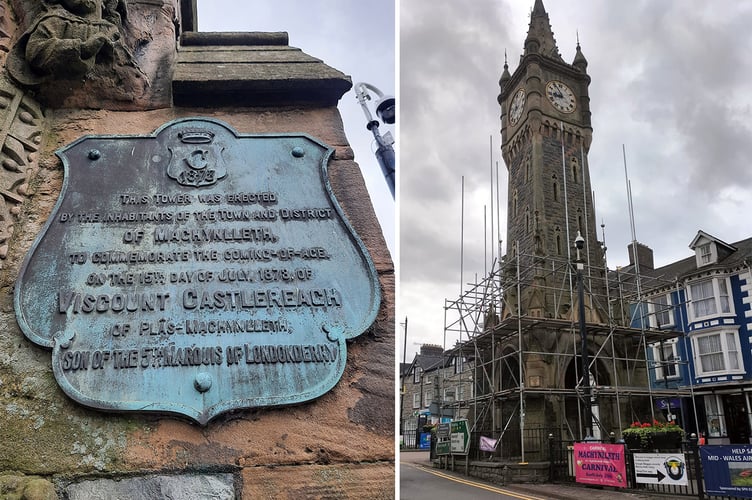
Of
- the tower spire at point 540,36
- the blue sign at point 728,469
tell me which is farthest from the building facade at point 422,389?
the blue sign at point 728,469

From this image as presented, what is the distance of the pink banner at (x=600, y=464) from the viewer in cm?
1315

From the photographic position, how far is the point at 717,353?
26359 mm

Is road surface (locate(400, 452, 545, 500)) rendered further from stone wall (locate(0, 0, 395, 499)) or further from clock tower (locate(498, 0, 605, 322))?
stone wall (locate(0, 0, 395, 499))

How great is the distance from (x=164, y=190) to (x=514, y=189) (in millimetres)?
27052

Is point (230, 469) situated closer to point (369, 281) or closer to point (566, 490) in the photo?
point (369, 281)

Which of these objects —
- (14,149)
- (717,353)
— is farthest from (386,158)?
(717,353)

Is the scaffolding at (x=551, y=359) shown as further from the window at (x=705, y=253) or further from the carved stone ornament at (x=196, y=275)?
the carved stone ornament at (x=196, y=275)

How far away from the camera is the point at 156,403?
349cm

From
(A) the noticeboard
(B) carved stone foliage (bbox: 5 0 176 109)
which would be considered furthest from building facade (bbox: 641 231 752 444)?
(B) carved stone foliage (bbox: 5 0 176 109)

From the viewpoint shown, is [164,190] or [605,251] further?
[605,251]

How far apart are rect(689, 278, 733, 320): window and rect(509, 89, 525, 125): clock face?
478 inches

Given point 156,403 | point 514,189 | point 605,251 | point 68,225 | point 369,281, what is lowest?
point 156,403

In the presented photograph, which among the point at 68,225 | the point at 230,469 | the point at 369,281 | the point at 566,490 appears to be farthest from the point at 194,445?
the point at 566,490

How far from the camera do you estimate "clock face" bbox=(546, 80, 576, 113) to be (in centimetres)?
3094
